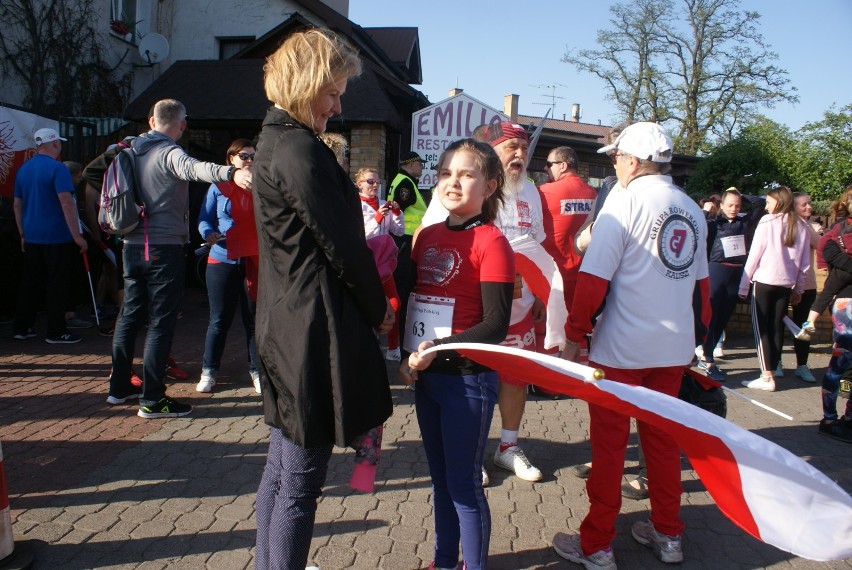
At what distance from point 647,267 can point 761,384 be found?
468 centimetres

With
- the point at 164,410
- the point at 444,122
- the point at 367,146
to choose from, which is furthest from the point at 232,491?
→ the point at 367,146

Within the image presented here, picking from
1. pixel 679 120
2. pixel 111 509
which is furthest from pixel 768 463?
pixel 679 120

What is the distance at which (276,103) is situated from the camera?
2197 mm

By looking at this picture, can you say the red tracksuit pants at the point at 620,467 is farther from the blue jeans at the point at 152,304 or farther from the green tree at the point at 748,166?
the green tree at the point at 748,166

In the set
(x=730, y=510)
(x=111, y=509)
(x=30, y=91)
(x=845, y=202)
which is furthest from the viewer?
(x=30, y=91)

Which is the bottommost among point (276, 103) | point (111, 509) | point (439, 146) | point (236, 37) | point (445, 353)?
point (111, 509)

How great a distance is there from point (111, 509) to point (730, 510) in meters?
2.92

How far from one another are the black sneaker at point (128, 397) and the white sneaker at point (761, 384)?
596 centimetres

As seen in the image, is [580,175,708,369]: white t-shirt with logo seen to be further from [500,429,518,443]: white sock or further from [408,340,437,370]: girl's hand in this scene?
[500,429,518,443]: white sock

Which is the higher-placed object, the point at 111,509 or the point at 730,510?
the point at 730,510

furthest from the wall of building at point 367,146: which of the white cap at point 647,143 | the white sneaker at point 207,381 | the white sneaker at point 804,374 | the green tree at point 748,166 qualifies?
the green tree at point 748,166

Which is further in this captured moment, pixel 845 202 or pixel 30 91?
pixel 30 91

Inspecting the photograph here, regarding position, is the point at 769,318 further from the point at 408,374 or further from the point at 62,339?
the point at 62,339

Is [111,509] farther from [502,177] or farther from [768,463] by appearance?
[768,463]
